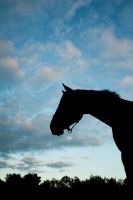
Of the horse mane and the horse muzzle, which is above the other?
the horse mane

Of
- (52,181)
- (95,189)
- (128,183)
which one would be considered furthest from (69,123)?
(52,181)

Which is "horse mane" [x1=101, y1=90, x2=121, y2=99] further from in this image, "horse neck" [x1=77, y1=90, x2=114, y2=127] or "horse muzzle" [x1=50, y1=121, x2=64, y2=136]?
"horse muzzle" [x1=50, y1=121, x2=64, y2=136]

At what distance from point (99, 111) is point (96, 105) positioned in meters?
0.20

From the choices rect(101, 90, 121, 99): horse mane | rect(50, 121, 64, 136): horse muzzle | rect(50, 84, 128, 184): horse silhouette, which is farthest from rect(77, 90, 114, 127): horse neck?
rect(50, 121, 64, 136): horse muzzle

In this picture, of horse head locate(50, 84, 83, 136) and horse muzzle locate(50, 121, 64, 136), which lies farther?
horse muzzle locate(50, 121, 64, 136)

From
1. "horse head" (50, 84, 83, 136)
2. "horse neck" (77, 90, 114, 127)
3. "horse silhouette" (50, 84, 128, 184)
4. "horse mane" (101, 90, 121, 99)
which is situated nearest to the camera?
"horse silhouette" (50, 84, 128, 184)

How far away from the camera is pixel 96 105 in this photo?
5.16 m

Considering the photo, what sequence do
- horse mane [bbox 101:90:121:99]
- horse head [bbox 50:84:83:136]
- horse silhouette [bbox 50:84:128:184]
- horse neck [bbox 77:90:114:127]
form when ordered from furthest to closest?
1. horse head [bbox 50:84:83:136]
2. horse mane [bbox 101:90:121:99]
3. horse neck [bbox 77:90:114:127]
4. horse silhouette [bbox 50:84:128:184]

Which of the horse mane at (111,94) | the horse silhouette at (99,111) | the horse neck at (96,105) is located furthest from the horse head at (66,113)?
the horse mane at (111,94)

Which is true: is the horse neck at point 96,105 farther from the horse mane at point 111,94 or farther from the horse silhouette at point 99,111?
the horse mane at point 111,94

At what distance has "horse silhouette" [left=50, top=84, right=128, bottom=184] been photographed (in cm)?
446

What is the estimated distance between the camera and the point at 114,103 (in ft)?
16.0

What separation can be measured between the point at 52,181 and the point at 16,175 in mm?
100037

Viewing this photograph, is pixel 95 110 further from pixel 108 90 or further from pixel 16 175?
pixel 16 175
